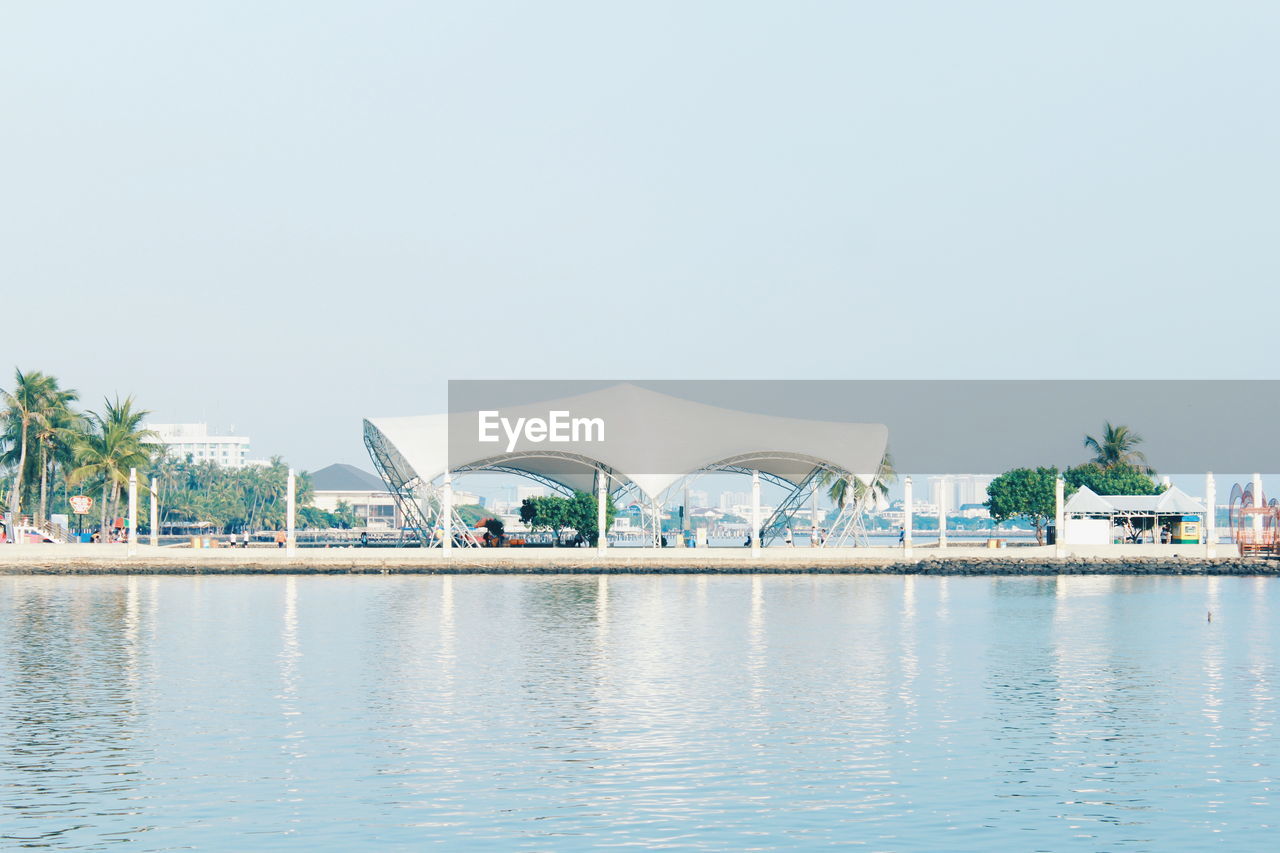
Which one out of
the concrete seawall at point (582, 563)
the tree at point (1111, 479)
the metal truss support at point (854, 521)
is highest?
the tree at point (1111, 479)

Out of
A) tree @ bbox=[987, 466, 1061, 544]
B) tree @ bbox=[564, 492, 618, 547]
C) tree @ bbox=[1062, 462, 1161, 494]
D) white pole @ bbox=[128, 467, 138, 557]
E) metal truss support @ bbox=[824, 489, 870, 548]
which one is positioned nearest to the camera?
white pole @ bbox=[128, 467, 138, 557]

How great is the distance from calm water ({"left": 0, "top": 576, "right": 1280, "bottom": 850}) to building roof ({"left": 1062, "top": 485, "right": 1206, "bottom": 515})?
40961mm

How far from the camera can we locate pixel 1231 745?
23.4 metres

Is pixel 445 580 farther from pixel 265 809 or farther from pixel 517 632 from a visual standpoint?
pixel 265 809

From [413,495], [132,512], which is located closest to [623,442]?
[413,495]

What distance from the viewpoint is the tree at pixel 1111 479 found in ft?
335

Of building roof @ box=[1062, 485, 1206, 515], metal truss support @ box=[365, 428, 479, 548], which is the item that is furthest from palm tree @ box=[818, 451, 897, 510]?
metal truss support @ box=[365, 428, 479, 548]

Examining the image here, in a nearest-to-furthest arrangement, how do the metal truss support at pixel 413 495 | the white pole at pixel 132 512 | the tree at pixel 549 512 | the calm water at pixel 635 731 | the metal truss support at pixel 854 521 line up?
the calm water at pixel 635 731
the white pole at pixel 132 512
the metal truss support at pixel 413 495
the metal truss support at pixel 854 521
the tree at pixel 549 512

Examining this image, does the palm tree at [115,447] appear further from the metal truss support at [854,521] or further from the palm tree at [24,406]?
the metal truss support at [854,521]

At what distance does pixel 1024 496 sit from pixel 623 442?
105 ft

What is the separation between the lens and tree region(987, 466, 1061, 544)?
97438 mm

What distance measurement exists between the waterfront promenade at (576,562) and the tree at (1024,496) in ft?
57.6

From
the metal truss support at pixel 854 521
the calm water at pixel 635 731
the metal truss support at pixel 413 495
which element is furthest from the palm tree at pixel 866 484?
the calm water at pixel 635 731

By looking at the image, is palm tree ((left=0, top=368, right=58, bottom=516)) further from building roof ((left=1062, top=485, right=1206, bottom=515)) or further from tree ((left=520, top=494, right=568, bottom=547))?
building roof ((left=1062, top=485, right=1206, bottom=515))
